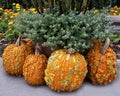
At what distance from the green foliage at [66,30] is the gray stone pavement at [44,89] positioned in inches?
16.7

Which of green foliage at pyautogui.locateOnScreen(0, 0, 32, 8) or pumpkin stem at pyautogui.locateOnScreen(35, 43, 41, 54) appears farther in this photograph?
green foliage at pyautogui.locateOnScreen(0, 0, 32, 8)

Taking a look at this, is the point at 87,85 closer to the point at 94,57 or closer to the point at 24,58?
the point at 94,57

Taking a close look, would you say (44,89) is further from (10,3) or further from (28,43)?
(10,3)

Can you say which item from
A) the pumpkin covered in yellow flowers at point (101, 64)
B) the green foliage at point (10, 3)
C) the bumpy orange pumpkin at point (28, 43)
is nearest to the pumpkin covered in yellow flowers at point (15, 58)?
the bumpy orange pumpkin at point (28, 43)

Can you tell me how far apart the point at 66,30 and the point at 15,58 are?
0.64 m

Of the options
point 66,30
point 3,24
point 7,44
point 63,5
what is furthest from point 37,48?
point 3,24

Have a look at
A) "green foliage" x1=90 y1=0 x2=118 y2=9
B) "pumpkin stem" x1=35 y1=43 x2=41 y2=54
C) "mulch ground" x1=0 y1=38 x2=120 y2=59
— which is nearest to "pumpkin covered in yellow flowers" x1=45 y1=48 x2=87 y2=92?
"pumpkin stem" x1=35 y1=43 x2=41 y2=54

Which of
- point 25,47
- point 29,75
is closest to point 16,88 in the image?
point 29,75

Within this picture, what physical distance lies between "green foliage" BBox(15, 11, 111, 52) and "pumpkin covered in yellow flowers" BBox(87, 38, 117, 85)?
0.13 meters

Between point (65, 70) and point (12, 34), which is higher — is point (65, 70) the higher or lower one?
the higher one

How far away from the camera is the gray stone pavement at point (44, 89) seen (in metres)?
2.87

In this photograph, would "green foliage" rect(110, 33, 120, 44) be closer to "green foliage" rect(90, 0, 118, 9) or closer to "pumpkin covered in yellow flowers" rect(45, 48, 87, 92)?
"pumpkin covered in yellow flowers" rect(45, 48, 87, 92)

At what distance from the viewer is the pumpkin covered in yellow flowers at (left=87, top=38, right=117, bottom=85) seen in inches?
115

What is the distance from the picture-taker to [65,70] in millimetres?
2760
